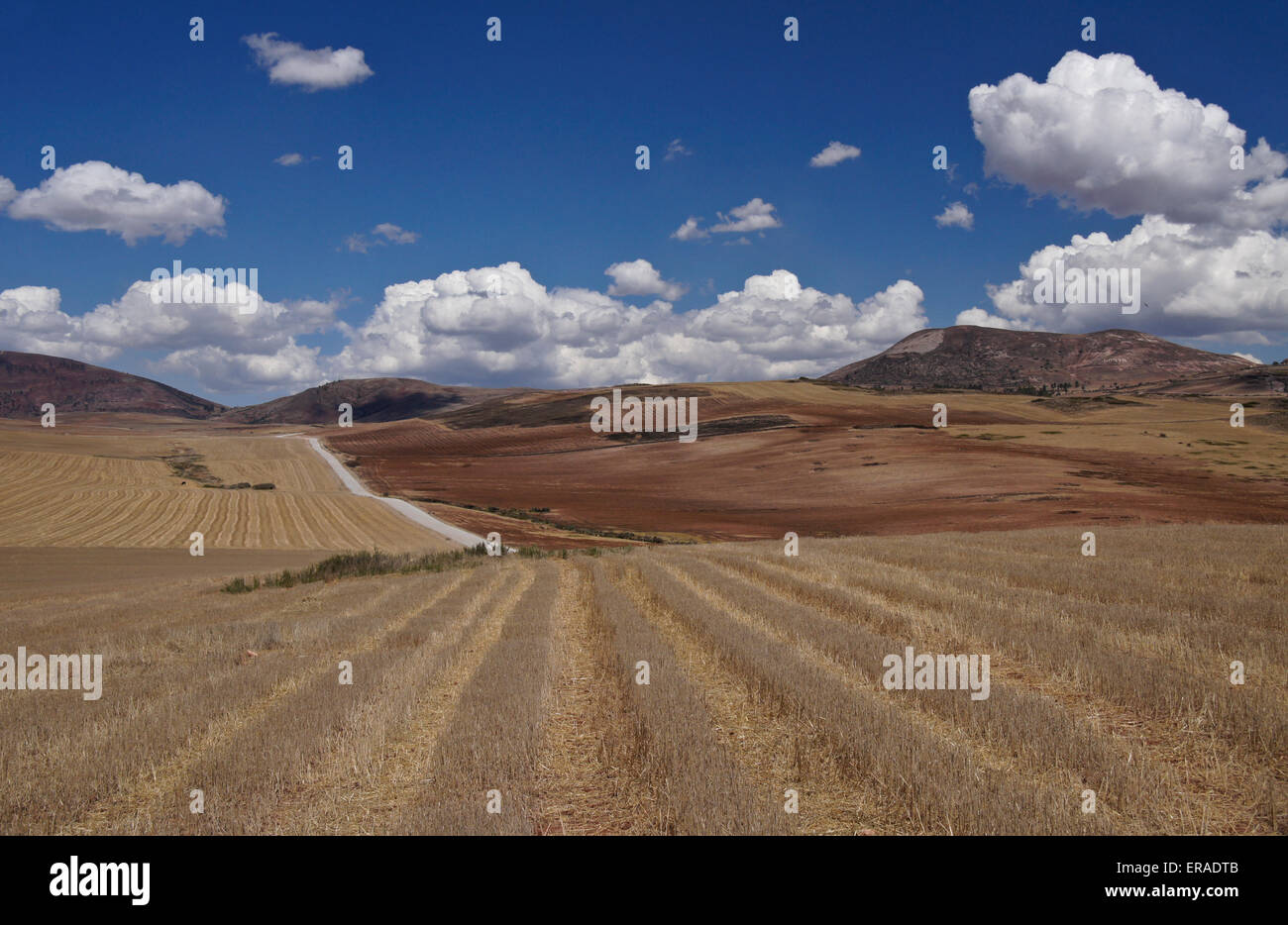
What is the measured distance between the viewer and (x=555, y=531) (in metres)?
55.0

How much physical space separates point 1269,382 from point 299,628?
216 meters

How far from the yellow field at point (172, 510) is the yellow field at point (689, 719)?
32.4 metres

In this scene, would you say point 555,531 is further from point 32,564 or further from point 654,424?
point 654,424

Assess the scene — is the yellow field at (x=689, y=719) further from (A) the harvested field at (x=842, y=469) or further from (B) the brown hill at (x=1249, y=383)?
(B) the brown hill at (x=1249, y=383)

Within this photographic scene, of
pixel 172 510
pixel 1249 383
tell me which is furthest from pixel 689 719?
pixel 1249 383

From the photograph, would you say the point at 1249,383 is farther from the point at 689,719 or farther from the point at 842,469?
the point at 689,719

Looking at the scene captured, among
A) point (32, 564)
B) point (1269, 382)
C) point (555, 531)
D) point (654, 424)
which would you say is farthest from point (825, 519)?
point (1269, 382)

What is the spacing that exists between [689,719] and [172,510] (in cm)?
6248

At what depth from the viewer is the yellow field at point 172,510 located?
4731 centimetres

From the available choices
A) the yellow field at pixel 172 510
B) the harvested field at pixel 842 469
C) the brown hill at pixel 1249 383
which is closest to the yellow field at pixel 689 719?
the harvested field at pixel 842 469

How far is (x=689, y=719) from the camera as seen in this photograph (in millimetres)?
8750

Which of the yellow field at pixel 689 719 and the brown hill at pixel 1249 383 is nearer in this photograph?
the yellow field at pixel 689 719

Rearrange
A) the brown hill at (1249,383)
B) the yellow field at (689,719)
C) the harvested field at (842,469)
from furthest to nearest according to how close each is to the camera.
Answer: the brown hill at (1249,383), the harvested field at (842,469), the yellow field at (689,719)
